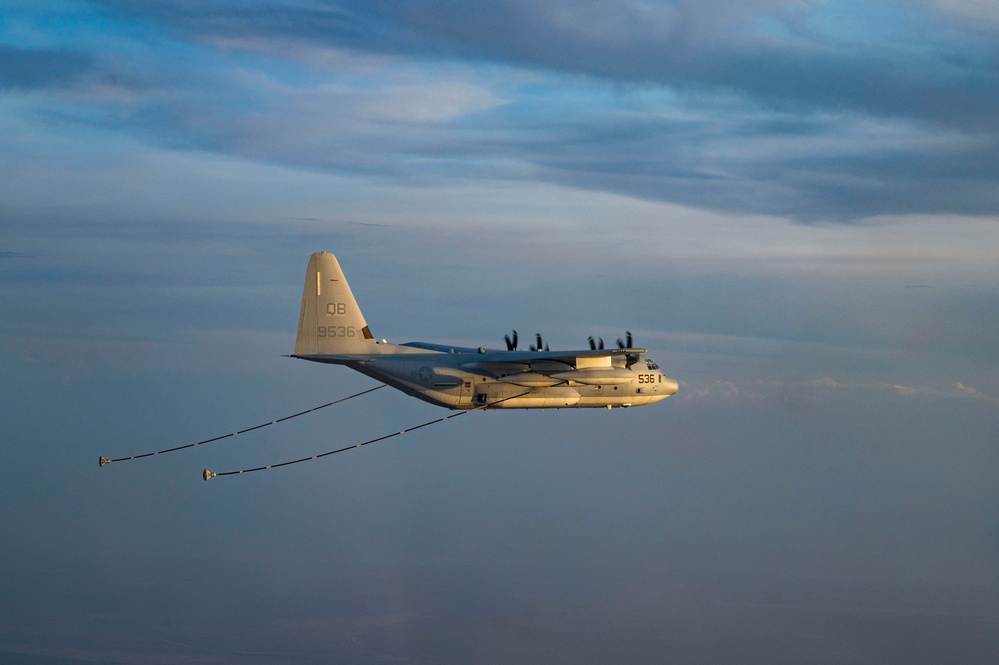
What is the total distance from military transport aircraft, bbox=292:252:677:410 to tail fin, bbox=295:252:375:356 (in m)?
0.06

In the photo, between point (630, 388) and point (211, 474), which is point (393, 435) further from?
point (630, 388)

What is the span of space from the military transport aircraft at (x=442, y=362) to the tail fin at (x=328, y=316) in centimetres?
6

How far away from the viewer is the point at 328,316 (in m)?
60.7

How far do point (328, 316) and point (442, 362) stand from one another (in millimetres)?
7505

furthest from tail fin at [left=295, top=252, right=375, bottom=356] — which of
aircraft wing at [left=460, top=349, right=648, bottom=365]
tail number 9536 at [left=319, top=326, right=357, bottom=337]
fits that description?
aircraft wing at [left=460, top=349, right=648, bottom=365]

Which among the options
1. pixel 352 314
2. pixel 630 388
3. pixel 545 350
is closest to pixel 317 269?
pixel 352 314

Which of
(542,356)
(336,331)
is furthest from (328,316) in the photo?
(542,356)

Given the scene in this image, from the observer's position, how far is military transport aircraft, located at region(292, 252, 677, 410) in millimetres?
60656

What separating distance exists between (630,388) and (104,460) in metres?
32.4

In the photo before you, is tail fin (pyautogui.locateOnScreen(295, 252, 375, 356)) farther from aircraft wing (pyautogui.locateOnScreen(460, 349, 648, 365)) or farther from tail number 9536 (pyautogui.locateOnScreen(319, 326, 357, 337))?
aircraft wing (pyautogui.locateOnScreen(460, 349, 648, 365))

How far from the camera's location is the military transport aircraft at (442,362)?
60.7 meters

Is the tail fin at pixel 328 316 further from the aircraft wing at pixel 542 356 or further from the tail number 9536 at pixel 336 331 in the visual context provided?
the aircraft wing at pixel 542 356

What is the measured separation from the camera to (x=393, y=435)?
60.8 m

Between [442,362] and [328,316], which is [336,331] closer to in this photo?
[328,316]
